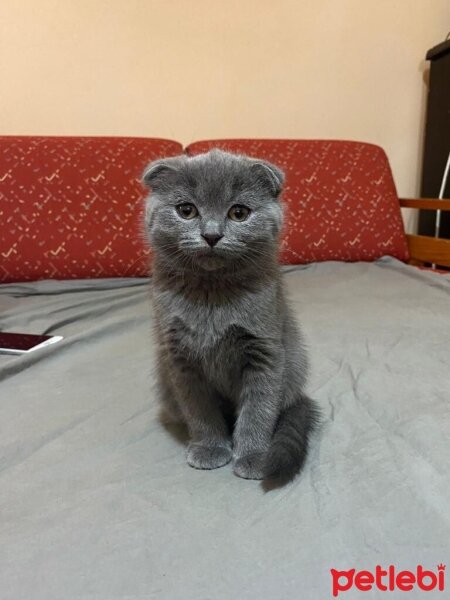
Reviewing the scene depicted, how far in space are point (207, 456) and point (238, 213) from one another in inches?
15.1

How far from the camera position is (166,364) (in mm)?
801

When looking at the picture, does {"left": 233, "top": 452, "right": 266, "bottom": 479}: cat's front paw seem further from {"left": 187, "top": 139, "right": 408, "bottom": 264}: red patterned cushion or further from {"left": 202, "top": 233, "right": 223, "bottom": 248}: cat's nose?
{"left": 187, "top": 139, "right": 408, "bottom": 264}: red patterned cushion

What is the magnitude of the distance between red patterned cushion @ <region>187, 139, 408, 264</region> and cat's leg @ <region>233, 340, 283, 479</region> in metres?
1.31

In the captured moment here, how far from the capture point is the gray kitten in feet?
2.26

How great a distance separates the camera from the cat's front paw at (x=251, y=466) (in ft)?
2.32

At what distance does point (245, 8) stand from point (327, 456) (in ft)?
7.02

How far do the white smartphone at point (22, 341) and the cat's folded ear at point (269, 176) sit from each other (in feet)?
2.56

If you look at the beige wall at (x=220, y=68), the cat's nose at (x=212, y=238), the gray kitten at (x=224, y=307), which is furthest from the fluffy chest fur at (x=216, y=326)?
the beige wall at (x=220, y=68)

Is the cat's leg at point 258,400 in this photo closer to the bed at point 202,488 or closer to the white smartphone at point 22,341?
the bed at point 202,488

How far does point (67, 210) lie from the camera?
1864 mm

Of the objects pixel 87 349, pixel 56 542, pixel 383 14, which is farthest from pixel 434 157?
pixel 56 542

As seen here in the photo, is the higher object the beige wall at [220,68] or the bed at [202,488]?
the beige wall at [220,68]

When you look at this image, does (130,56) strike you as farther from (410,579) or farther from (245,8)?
(410,579)

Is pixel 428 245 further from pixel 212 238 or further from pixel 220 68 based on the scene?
pixel 212 238
